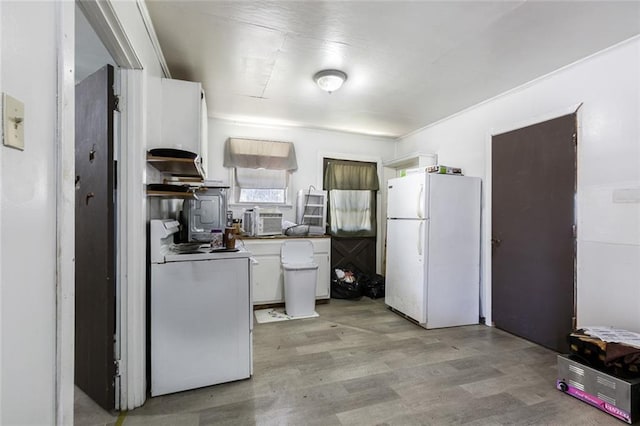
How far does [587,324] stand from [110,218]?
3541 mm

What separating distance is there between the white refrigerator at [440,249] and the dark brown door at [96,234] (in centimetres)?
270

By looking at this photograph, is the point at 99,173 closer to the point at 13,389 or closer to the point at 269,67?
the point at 13,389

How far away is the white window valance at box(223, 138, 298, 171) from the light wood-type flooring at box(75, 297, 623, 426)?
2249 millimetres

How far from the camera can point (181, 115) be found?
2.19 meters

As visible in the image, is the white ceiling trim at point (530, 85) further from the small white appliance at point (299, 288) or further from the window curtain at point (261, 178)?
the small white appliance at point (299, 288)

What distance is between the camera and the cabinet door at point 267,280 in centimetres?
355

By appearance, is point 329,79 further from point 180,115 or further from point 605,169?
point 605,169

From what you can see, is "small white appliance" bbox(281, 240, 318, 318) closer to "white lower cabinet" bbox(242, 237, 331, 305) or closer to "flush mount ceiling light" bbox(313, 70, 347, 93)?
"white lower cabinet" bbox(242, 237, 331, 305)

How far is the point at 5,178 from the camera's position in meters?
0.68

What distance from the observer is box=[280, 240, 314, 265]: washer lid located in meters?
3.62

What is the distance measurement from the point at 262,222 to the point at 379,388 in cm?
234

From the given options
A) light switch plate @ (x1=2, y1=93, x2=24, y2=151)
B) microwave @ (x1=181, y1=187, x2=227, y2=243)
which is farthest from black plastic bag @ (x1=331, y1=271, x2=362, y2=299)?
light switch plate @ (x1=2, y1=93, x2=24, y2=151)

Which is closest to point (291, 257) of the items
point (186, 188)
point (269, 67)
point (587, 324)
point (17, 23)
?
point (186, 188)

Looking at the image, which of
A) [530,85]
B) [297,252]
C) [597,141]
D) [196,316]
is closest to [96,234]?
[196,316]
